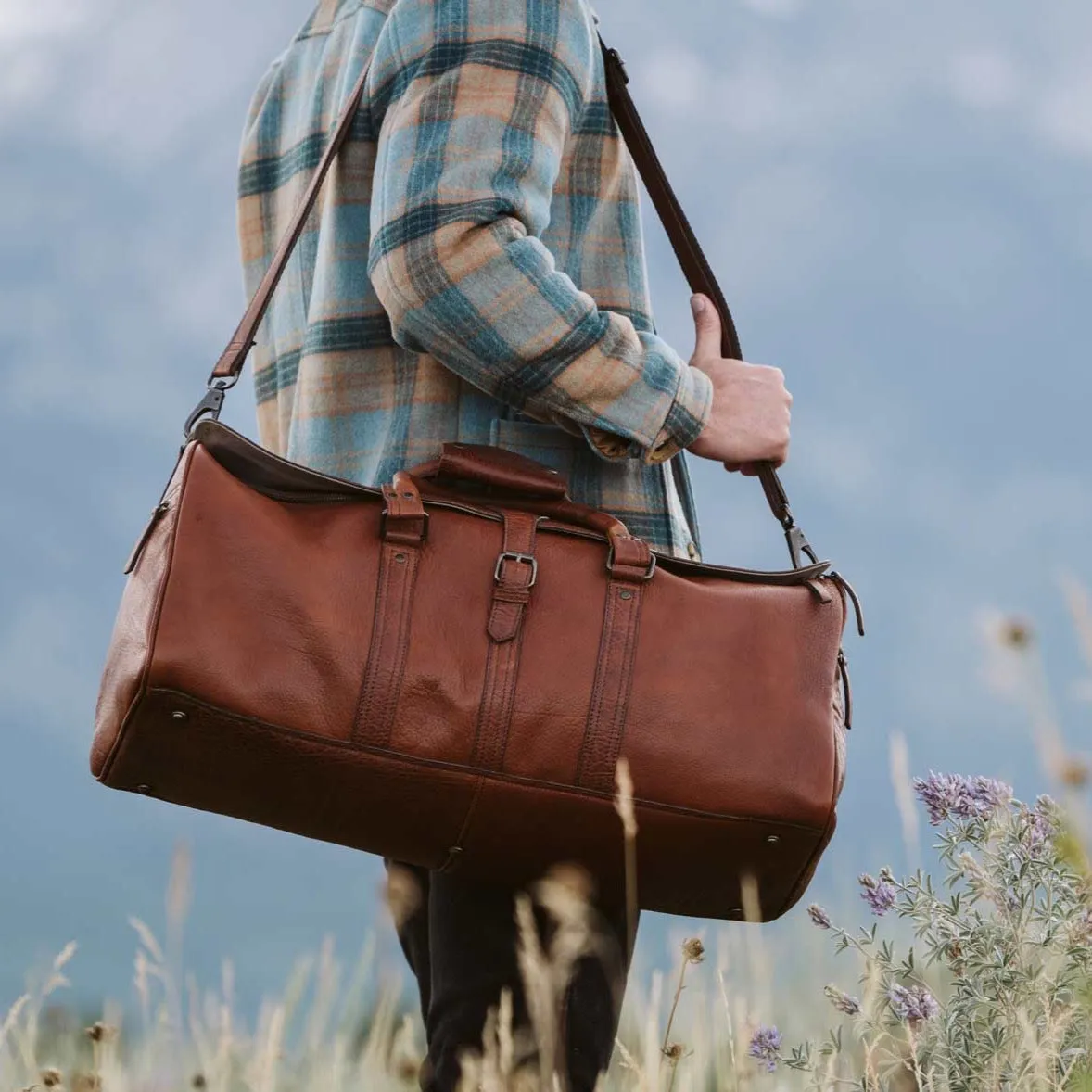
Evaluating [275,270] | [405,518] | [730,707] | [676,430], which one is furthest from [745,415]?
[275,270]

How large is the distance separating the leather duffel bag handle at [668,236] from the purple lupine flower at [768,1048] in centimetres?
74

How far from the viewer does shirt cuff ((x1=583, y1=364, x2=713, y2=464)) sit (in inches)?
80.2

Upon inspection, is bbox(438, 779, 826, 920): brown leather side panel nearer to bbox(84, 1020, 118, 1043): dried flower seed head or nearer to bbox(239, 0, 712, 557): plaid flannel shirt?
bbox(239, 0, 712, 557): plaid flannel shirt

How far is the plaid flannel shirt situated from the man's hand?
7 centimetres

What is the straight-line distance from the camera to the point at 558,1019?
6.53ft

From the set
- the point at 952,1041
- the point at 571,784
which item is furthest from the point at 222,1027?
the point at 952,1041

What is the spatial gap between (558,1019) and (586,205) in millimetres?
1183

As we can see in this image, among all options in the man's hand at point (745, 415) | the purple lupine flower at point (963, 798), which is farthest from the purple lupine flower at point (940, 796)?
the man's hand at point (745, 415)

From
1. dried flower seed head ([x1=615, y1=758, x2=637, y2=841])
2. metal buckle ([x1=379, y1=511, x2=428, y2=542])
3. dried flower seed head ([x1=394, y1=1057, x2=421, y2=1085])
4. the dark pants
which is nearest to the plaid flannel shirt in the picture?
metal buckle ([x1=379, y1=511, x2=428, y2=542])

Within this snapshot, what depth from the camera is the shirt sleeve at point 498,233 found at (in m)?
1.94

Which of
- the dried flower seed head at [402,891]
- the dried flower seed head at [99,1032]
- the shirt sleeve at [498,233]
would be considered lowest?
the dried flower seed head at [99,1032]

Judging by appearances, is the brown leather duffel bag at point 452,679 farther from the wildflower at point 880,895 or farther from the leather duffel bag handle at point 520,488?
the wildflower at point 880,895

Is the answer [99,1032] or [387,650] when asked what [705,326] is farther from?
[99,1032]

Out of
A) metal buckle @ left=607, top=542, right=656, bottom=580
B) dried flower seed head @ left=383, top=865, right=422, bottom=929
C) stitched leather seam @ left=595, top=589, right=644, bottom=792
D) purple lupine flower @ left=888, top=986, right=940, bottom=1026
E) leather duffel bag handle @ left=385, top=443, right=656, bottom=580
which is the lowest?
purple lupine flower @ left=888, top=986, right=940, bottom=1026
